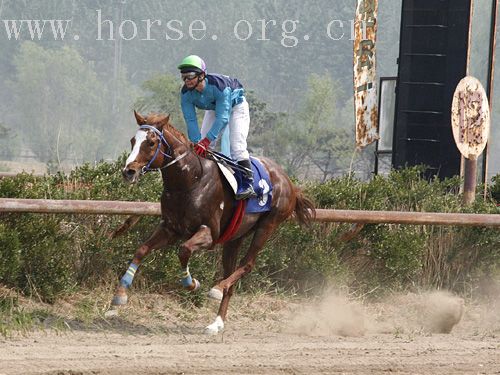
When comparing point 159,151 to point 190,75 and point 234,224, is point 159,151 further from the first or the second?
point 234,224

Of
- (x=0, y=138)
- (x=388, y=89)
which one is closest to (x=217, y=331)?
(x=388, y=89)

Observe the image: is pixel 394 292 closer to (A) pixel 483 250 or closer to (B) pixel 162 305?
(A) pixel 483 250

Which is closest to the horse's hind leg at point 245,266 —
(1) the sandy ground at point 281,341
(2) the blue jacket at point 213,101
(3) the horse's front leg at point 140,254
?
(1) the sandy ground at point 281,341

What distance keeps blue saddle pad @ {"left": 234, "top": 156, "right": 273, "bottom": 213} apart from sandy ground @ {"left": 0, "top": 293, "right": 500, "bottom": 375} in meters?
1.04

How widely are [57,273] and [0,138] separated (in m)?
66.8

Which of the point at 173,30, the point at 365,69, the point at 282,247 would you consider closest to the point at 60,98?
the point at 173,30

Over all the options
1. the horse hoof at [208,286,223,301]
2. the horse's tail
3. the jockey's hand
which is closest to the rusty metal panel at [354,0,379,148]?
the horse's tail

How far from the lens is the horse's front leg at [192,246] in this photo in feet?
27.4

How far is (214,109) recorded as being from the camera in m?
9.09

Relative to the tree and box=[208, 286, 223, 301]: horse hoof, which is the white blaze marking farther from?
the tree

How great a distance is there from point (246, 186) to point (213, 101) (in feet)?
2.48

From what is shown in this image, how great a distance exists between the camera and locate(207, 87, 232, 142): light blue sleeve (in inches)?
348

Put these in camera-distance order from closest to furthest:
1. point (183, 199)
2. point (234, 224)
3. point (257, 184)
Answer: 1. point (183, 199)
2. point (234, 224)
3. point (257, 184)

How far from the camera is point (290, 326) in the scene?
369 inches
